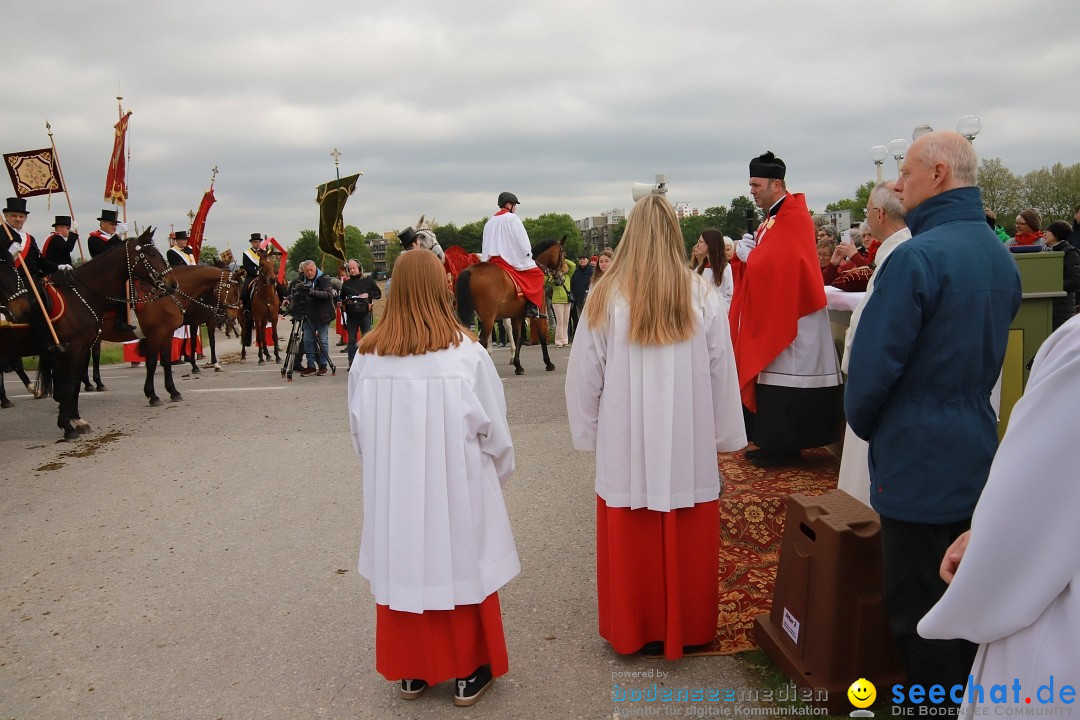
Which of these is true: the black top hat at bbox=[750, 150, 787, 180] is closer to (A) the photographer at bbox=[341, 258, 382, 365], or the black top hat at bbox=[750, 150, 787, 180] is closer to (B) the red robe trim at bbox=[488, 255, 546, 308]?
(B) the red robe trim at bbox=[488, 255, 546, 308]

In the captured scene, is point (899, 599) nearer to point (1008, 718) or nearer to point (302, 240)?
point (1008, 718)

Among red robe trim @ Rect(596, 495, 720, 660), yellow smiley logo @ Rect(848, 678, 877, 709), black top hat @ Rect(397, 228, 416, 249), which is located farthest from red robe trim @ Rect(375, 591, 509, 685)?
black top hat @ Rect(397, 228, 416, 249)

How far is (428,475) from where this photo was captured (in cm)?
310

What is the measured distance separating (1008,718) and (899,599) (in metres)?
1.33

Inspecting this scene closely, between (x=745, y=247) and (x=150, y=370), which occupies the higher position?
(x=745, y=247)

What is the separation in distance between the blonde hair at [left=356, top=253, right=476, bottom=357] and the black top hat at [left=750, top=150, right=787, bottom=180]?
283 centimetres

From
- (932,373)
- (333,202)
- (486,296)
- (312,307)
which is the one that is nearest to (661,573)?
(932,373)

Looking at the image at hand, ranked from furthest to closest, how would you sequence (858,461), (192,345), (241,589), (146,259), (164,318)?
(192,345) < (164,318) < (146,259) < (241,589) < (858,461)

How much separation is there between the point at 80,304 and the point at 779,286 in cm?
863

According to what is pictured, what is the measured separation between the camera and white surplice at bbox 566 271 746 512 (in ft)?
11.0

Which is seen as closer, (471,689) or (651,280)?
(471,689)

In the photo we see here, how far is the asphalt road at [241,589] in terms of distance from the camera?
339 cm

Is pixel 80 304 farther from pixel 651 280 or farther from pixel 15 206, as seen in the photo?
pixel 651 280

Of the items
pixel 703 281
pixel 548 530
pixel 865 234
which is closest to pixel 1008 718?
pixel 703 281
